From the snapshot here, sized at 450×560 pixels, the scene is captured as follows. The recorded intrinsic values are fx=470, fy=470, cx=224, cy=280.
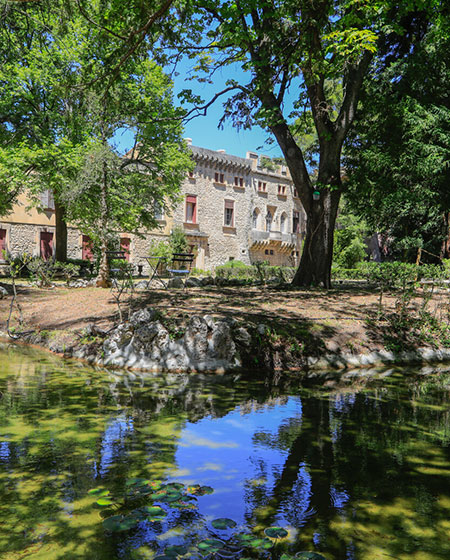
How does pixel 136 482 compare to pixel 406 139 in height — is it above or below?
below

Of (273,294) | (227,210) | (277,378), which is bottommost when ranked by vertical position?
(277,378)

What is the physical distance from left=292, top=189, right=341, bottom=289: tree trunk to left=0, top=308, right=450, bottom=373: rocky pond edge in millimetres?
5068

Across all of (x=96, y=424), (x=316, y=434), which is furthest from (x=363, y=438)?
(x=96, y=424)

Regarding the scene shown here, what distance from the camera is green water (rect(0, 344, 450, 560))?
2453 millimetres

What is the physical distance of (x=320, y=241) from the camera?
12469 millimetres

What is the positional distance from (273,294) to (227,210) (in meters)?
26.6

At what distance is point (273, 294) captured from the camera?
11.3m

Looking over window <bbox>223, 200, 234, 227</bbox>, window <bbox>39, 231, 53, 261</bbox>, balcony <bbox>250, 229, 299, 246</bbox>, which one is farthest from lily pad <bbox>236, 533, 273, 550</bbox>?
balcony <bbox>250, 229, 299, 246</bbox>

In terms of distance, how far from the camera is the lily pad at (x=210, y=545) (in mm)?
2242

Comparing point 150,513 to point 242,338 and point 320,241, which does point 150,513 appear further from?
point 320,241

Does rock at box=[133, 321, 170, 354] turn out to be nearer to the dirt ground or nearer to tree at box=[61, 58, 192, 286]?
the dirt ground

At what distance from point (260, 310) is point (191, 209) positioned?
2664 centimetres

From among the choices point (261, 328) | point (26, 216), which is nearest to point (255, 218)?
point (26, 216)

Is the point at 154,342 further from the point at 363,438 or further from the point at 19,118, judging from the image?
the point at 19,118
